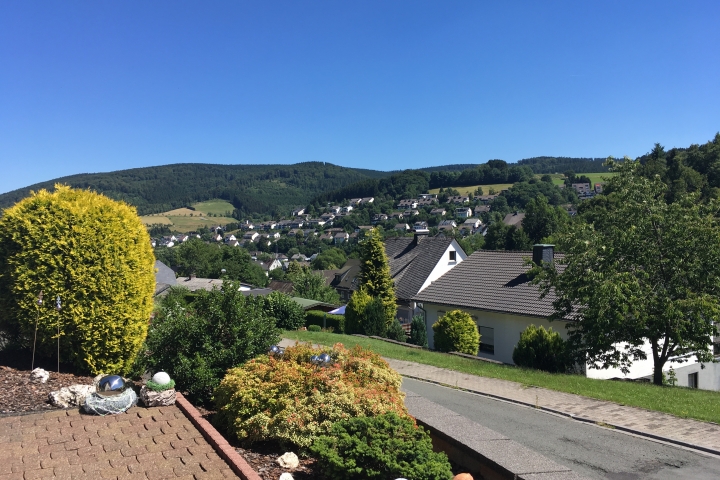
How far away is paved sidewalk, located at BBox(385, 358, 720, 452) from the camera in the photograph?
916 cm

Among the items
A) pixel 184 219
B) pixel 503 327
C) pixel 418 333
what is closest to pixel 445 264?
pixel 418 333

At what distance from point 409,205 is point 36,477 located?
172 metres

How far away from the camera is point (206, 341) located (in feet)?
30.2

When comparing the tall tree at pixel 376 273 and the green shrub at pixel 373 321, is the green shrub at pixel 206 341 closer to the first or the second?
the green shrub at pixel 373 321

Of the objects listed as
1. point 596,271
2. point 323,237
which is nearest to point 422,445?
point 596,271

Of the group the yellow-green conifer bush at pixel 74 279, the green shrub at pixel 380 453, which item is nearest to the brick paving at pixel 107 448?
the green shrub at pixel 380 453

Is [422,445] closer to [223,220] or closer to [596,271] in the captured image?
[596,271]

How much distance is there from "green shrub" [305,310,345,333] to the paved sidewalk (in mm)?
13871

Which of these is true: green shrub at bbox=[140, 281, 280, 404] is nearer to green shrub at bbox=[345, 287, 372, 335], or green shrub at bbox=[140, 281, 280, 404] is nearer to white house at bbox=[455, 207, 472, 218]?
green shrub at bbox=[345, 287, 372, 335]

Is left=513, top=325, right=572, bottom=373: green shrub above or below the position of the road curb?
below

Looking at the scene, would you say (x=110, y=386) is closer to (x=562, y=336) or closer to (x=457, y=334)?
(x=457, y=334)

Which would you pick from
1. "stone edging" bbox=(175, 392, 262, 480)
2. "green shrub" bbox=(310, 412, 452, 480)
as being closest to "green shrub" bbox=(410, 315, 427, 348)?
"stone edging" bbox=(175, 392, 262, 480)

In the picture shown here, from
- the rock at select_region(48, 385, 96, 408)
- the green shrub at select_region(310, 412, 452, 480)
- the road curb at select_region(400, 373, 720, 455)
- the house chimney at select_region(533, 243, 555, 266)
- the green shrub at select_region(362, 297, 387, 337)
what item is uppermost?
the house chimney at select_region(533, 243, 555, 266)

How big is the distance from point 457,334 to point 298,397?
51.3 feet
